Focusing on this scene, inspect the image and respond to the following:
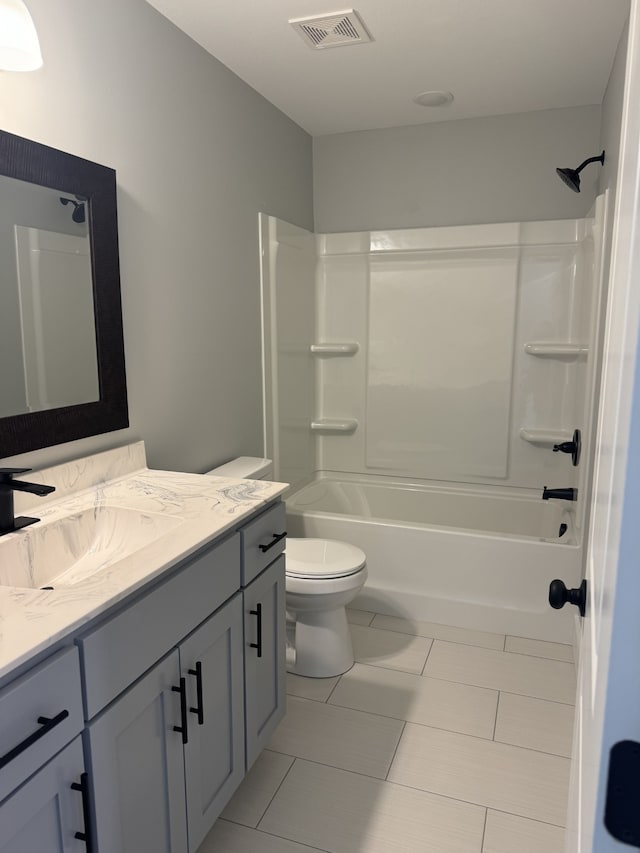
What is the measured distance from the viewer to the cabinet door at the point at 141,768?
3.73ft

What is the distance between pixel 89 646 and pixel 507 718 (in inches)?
66.7

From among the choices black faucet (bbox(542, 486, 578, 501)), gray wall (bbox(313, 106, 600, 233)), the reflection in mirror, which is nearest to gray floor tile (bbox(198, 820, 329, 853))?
the reflection in mirror

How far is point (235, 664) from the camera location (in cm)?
164

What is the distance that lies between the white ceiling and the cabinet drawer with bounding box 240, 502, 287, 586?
1.68 metres

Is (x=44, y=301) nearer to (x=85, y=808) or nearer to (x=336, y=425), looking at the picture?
(x=85, y=808)

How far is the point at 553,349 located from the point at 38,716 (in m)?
2.94

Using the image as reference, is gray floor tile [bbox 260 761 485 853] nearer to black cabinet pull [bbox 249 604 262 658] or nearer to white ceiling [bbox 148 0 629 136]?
black cabinet pull [bbox 249 604 262 658]

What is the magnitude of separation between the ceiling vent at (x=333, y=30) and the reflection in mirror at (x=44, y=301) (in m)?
1.08

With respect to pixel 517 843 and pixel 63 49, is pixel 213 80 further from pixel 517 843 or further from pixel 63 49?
pixel 517 843

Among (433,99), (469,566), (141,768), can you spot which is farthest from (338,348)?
(141,768)

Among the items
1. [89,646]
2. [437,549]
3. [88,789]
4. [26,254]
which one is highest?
[26,254]

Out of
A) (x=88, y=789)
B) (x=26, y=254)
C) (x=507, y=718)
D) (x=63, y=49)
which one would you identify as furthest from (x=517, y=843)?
(x=63, y=49)

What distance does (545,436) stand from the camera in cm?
333

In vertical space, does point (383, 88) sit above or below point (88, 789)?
above
